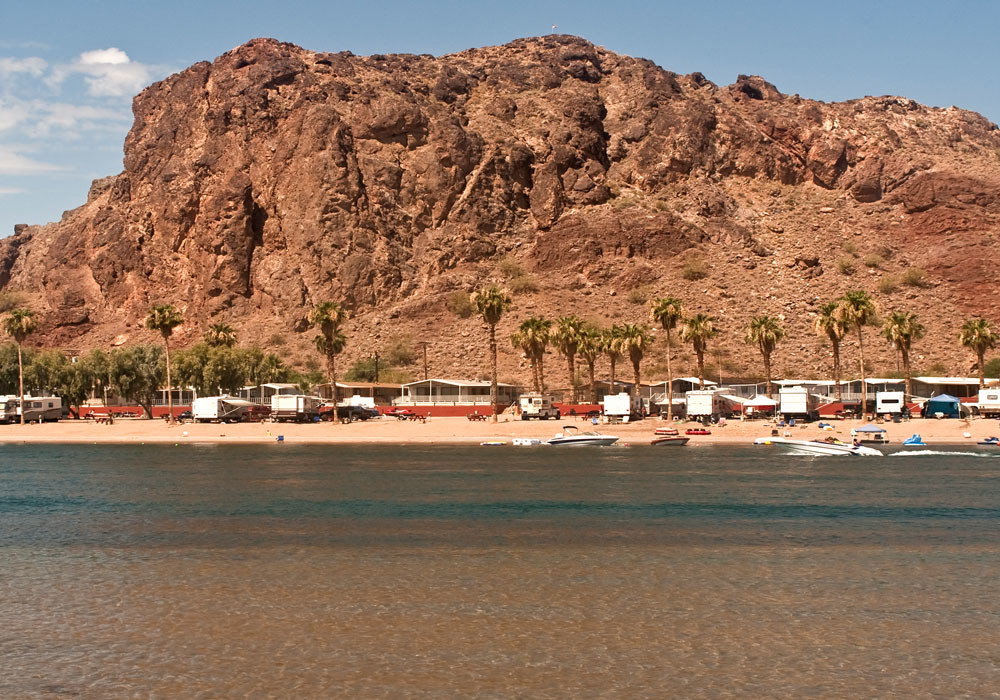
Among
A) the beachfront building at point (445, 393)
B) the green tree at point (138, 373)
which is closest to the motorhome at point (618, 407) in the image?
the beachfront building at point (445, 393)

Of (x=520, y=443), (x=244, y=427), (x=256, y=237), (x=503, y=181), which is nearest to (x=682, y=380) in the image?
(x=520, y=443)

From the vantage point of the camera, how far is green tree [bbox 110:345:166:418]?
97375 mm

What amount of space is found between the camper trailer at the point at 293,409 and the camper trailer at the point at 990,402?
5255 centimetres

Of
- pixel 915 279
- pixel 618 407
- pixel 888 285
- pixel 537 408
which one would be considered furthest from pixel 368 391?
pixel 915 279

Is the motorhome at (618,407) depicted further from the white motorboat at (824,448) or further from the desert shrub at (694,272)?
the desert shrub at (694,272)

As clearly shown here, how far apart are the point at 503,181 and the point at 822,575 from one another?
13079 centimetres

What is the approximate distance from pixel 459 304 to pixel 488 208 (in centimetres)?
2038

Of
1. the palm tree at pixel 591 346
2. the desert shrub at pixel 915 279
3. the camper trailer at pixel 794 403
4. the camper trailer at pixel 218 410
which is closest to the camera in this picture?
the camper trailer at pixel 794 403

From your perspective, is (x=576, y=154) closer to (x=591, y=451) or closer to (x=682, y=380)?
(x=682, y=380)

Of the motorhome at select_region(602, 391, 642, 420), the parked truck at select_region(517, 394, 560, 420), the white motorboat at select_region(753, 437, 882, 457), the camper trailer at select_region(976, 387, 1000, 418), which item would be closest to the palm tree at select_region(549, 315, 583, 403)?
the parked truck at select_region(517, 394, 560, 420)

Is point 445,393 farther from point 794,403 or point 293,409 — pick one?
point 794,403

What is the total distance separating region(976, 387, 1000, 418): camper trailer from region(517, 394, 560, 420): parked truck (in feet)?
104

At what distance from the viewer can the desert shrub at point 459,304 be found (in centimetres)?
13338

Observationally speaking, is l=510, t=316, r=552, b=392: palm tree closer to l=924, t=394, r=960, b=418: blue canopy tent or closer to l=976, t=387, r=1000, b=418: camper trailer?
l=924, t=394, r=960, b=418: blue canopy tent
